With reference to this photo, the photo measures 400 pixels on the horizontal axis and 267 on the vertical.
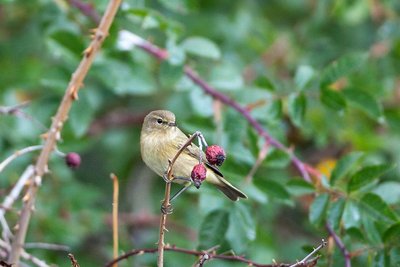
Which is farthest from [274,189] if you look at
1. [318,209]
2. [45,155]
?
[45,155]

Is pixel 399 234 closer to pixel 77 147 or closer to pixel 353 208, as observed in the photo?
pixel 353 208

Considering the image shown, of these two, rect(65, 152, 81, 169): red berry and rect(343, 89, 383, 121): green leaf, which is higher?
rect(343, 89, 383, 121): green leaf

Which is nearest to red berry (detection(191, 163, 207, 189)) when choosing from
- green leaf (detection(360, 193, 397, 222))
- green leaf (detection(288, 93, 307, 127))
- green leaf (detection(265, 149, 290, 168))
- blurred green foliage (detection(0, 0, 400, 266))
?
blurred green foliage (detection(0, 0, 400, 266))

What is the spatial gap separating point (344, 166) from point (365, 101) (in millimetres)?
531

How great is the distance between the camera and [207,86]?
13.4ft

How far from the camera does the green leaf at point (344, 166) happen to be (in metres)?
3.45

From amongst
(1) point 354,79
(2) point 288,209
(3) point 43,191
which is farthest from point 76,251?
(1) point 354,79

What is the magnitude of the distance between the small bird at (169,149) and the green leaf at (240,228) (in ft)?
0.41

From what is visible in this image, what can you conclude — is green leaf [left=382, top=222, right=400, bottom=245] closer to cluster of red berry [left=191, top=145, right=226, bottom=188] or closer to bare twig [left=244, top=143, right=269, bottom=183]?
bare twig [left=244, top=143, right=269, bottom=183]

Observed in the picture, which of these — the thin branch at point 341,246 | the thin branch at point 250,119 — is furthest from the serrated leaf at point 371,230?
→ the thin branch at point 250,119

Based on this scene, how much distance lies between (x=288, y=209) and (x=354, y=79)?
1836 mm

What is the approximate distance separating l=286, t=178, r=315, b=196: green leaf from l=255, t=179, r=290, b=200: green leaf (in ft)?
0.13

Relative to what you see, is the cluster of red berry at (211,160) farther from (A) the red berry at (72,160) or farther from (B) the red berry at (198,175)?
(A) the red berry at (72,160)

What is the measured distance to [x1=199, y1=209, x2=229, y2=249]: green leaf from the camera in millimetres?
3477
